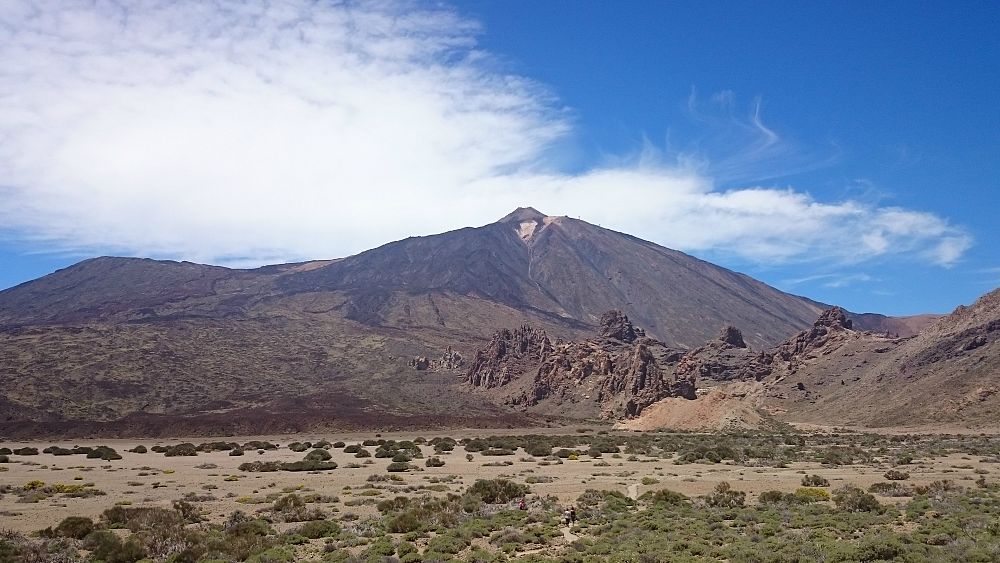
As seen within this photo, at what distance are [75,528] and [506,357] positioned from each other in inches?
4468

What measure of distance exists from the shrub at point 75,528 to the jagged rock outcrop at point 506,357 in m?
103

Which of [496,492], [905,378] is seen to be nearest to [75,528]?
[496,492]

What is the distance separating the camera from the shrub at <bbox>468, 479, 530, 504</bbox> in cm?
2538

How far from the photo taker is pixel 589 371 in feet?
366

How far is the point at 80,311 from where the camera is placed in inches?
7736

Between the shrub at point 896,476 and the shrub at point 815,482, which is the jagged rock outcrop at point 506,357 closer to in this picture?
the shrub at point 896,476

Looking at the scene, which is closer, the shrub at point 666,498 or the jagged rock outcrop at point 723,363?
the shrub at point 666,498

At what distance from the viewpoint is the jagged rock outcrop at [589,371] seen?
93750mm

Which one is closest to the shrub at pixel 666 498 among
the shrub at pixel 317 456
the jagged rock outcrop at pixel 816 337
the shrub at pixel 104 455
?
the shrub at pixel 317 456

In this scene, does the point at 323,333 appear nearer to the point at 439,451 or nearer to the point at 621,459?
the point at 439,451

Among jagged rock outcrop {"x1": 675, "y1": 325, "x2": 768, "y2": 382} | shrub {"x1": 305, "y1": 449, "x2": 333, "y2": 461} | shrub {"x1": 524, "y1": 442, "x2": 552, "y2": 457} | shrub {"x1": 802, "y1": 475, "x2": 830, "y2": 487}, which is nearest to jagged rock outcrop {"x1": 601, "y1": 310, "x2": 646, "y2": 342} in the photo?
jagged rock outcrop {"x1": 675, "y1": 325, "x2": 768, "y2": 382}

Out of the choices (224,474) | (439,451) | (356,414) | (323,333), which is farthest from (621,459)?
(323,333)

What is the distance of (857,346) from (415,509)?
10824cm

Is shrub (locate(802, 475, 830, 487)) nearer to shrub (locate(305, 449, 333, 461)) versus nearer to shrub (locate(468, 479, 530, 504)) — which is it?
shrub (locate(468, 479, 530, 504))
